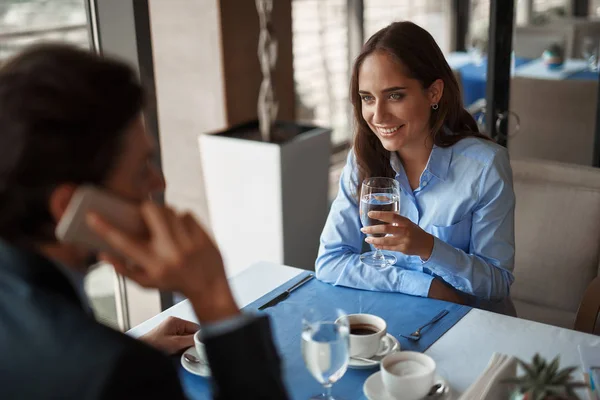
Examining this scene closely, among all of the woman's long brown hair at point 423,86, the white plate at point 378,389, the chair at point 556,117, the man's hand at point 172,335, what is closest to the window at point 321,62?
the chair at point 556,117

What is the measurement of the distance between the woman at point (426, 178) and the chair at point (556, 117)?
214 centimetres

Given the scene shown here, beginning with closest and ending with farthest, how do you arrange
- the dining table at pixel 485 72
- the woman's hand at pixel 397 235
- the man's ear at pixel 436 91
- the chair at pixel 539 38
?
the woman's hand at pixel 397 235 < the man's ear at pixel 436 91 < the dining table at pixel 485 72 < the chair at pixel 539 38

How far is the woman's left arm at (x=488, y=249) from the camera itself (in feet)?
5.61

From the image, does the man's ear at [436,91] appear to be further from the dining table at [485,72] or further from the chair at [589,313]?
the dining table at [485,72]

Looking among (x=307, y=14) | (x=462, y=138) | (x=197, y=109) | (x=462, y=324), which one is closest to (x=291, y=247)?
(x=197, y=109)

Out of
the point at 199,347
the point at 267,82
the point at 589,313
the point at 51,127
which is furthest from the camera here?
the point at 267,82

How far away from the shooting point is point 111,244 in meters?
0.83

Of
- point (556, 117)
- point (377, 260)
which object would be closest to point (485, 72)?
point (556, 117)

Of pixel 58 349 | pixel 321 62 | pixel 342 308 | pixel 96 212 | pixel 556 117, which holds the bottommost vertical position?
pixel 556 117

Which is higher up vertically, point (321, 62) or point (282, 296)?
point (321, 62)

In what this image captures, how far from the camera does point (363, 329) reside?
→ 4.54 ft

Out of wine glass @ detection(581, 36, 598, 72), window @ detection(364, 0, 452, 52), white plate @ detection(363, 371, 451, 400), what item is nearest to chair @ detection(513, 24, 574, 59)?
wine glass @ detection(581, 36, 598, 72)

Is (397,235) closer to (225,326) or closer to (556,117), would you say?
(225,326)

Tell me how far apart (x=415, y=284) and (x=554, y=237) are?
620 mm
